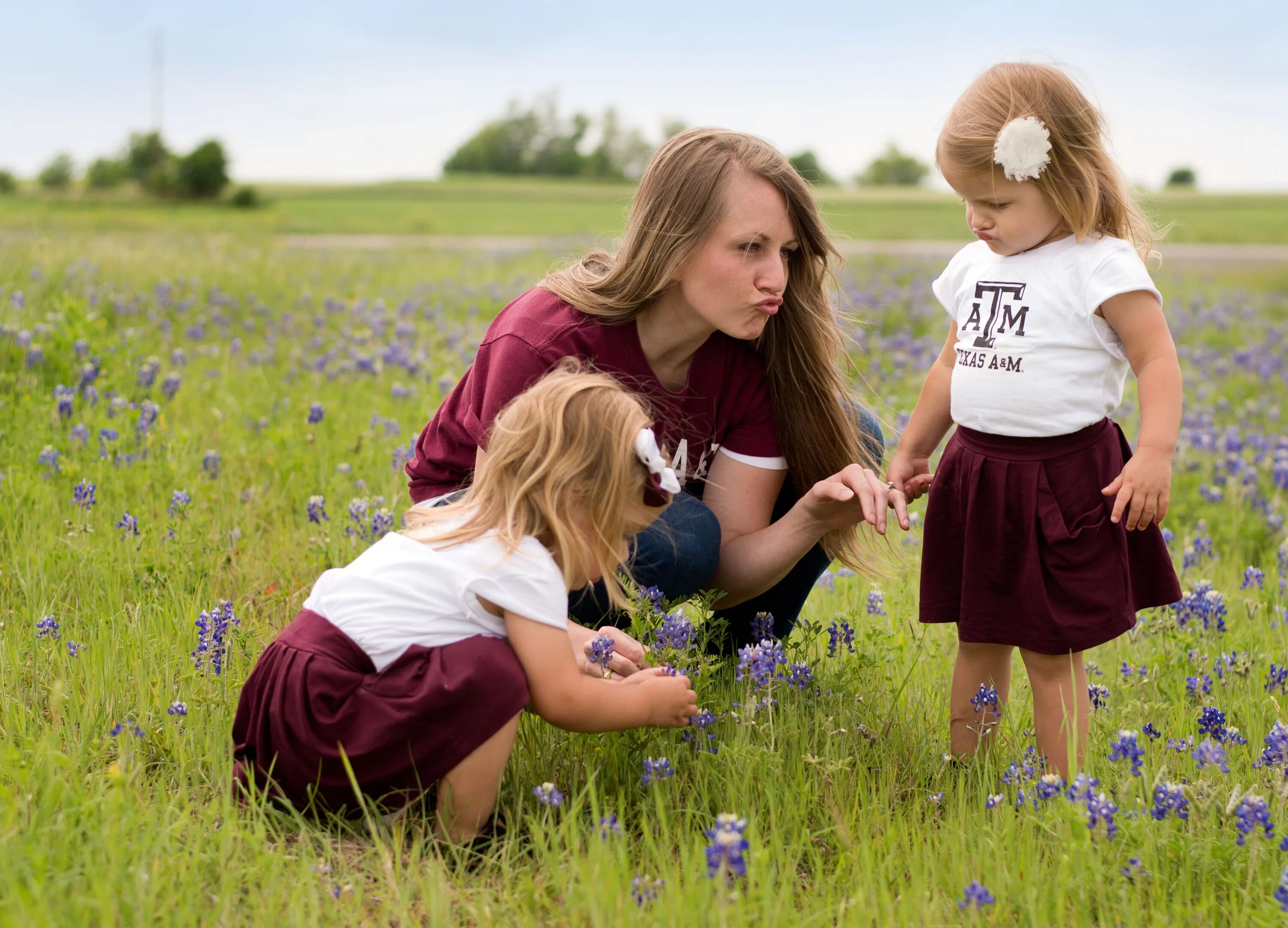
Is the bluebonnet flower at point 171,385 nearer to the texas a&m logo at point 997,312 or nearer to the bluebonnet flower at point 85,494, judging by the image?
the bluebonnet flower at point 85,494

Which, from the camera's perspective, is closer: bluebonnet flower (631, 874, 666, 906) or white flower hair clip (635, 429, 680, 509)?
Answer: bluebonnet flower (631, 874, 666, 906)

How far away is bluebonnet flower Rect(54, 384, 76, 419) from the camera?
4.74 meters

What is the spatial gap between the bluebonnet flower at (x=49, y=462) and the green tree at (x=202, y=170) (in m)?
37.6

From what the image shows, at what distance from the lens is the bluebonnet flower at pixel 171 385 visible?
17.5 feet

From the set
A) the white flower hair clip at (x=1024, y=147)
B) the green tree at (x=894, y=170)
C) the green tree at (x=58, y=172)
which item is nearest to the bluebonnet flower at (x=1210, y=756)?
the white flower hair clip at (x=1024, y=147)

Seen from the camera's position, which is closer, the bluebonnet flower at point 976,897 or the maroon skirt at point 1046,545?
the bluebonnet flower at point 976,897

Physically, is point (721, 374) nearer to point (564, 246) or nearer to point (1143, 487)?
point (1143, 487)

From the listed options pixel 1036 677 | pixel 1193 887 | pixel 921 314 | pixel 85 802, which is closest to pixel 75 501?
pixel 85 802

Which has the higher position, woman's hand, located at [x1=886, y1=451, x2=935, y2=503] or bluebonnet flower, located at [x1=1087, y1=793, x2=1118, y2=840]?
woman's hand, located at [x1=886, y1=451, x2=935, y2=503]

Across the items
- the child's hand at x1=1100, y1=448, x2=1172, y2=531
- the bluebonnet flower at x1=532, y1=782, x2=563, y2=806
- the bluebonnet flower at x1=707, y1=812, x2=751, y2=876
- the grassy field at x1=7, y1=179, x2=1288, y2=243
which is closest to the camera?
the bluebonnet flower at x1=707, y1=812, x2=751, y2=876

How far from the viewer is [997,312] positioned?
9.70 feet

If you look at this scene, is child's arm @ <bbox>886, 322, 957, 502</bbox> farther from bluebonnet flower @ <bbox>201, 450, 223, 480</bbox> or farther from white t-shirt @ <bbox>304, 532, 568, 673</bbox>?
bluebonnet flower @ <bbox>201, 450, 223, 480</bbox>

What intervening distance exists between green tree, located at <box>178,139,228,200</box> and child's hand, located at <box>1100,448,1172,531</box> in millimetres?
40338

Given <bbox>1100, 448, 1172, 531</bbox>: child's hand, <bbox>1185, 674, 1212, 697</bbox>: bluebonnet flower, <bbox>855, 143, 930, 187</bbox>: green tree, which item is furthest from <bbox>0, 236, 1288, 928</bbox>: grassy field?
<bbox>855, 143, 930, 187</bbox>: green tree
